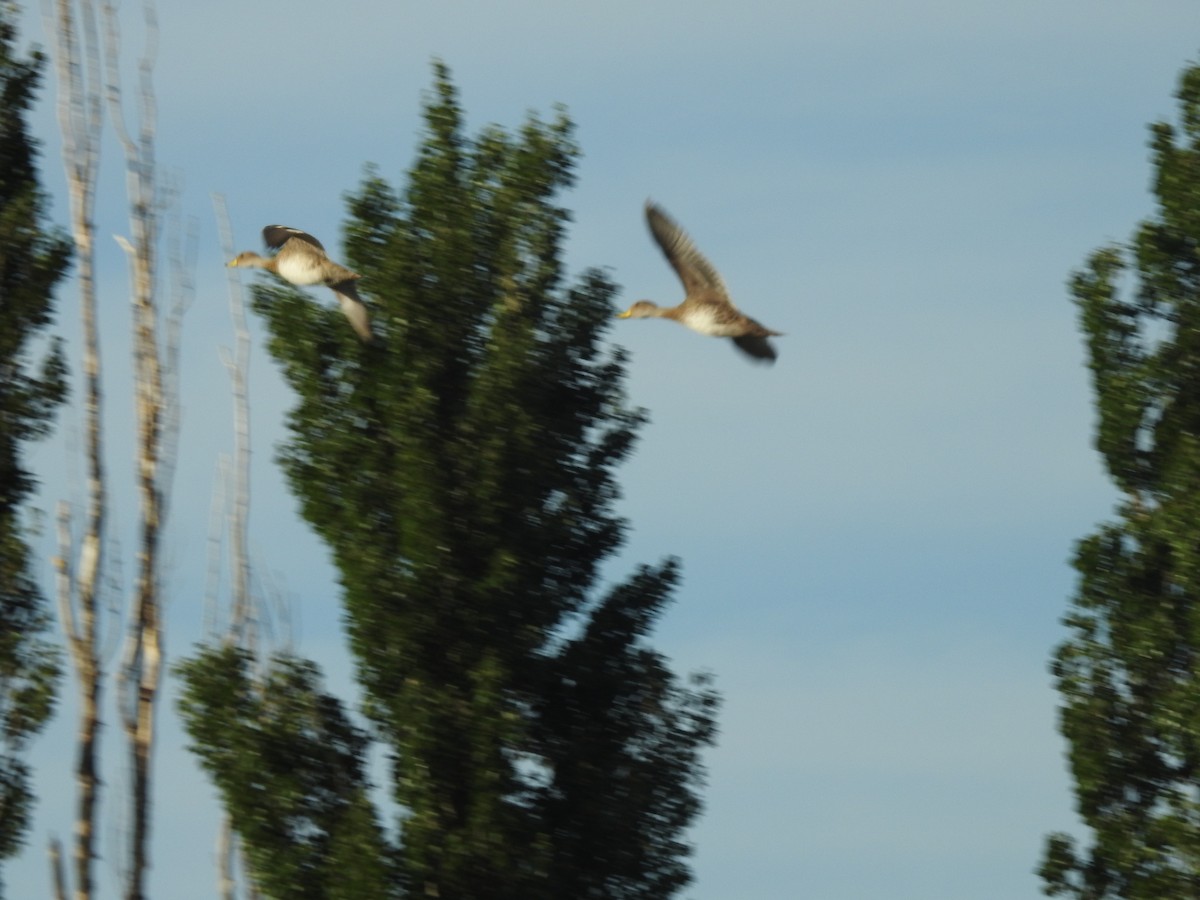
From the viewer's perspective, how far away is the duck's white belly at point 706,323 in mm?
18766

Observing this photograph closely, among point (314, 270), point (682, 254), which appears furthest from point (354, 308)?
point (682, 254)

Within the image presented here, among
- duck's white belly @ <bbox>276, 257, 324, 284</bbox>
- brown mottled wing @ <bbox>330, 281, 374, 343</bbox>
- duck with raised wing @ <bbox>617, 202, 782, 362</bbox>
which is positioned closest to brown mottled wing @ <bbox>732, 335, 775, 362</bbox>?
duck with raised wing @ <bbox>617, 202, 782, 362</bbox>

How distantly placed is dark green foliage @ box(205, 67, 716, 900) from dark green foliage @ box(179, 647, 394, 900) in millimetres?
511

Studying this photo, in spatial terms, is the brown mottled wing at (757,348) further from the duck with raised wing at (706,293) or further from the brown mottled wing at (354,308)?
the brown mottled wing at (354,308)

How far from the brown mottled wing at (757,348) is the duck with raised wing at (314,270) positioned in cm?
304

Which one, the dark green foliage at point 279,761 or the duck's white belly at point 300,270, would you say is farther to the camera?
the duck's white belly at point 300,270

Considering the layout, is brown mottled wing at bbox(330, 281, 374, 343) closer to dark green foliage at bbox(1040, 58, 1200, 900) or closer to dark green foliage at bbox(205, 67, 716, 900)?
dark green foliage at bbox(205, 67, 716, 900)

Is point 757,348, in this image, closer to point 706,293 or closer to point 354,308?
point 706,293

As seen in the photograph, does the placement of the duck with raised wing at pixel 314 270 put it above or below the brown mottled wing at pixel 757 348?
above

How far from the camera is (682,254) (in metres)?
18.8

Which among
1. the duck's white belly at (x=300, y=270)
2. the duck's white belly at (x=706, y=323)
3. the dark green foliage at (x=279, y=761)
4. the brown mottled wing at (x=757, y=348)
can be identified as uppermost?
the duck's white belly at (x=300, y=270)

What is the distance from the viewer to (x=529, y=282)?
59.7 feet

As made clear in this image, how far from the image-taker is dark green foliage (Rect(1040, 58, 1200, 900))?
59.7 feet

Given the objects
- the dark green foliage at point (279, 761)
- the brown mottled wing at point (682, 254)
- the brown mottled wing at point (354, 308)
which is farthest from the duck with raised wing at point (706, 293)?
the dark green foliage at point (279, 761)
